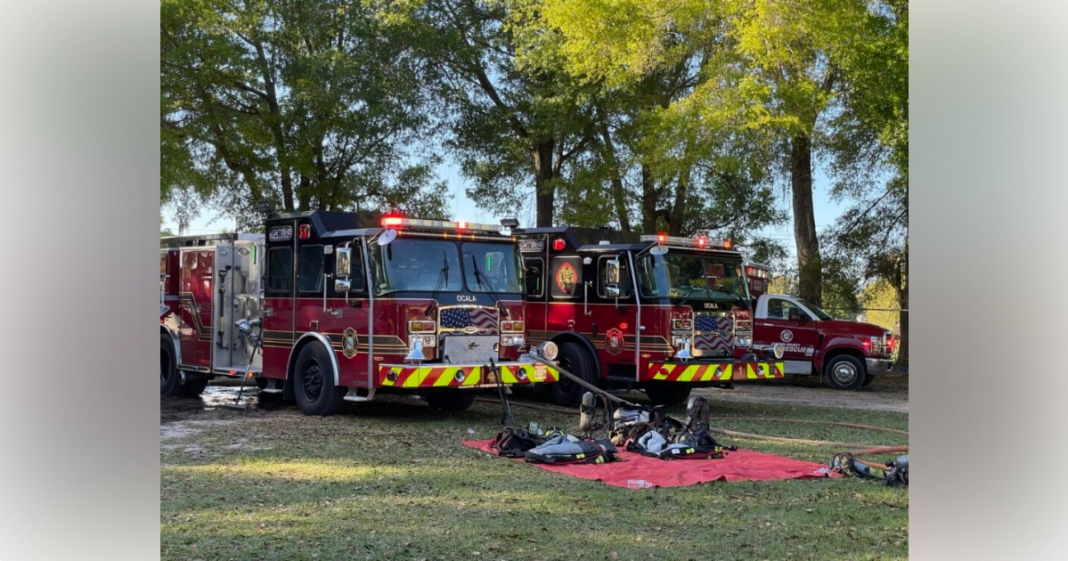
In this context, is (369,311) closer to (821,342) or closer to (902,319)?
(821,342)

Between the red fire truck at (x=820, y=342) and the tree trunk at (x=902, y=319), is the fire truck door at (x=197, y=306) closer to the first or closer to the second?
the red fire truck at (x=820, y=342)

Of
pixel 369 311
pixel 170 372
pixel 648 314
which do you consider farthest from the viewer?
pixel 170 372

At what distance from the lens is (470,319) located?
13.1 meters

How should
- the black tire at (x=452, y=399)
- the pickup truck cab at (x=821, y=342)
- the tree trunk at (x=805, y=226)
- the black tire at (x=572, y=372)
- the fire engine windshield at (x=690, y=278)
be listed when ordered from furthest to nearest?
the tree trunk at (x=805, y=226) → the pickup truck cab at (x=821, y=342) → the black tire at (x=572, y=372) → the fire engine windshield at (x=690, y=278) → the black tire at (x=452, y=399)

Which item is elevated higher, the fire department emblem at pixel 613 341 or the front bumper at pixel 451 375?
the fire department emblem at pixel 613 341

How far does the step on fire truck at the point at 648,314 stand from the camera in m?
14.3

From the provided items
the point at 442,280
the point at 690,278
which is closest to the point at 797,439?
the point at 690,278

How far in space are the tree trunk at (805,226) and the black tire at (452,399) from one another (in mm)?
10807

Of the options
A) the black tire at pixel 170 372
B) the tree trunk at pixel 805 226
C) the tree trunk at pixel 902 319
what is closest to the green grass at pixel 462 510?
the black tire at pixel 170 372

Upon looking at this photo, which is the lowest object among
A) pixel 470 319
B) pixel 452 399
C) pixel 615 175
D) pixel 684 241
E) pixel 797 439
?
pixel 797 439

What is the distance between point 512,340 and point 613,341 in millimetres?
1916
